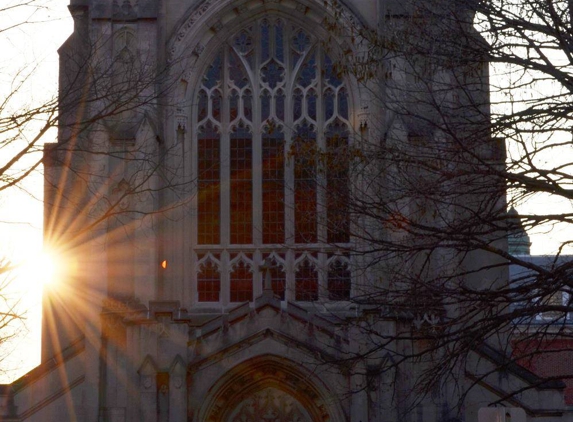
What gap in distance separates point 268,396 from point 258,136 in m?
6.33

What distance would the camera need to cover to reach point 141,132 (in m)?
28.0

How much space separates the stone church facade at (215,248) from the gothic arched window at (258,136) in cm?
3

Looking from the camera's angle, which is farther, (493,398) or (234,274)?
(234,274)

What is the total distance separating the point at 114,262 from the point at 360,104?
6463 mm

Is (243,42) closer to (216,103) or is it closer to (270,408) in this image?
(216,103)

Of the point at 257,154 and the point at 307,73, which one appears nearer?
the point at 257,154

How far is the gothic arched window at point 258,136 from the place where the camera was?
95.2 ft

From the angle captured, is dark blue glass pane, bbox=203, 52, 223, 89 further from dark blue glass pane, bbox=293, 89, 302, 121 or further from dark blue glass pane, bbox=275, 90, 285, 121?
dark blue glass pane, bbox=293, 89, 302, 121

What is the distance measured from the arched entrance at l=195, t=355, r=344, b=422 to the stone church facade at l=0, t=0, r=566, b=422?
0.10ft

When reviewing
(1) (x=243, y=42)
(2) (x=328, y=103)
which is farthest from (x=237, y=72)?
(2) (x=328, y=103)

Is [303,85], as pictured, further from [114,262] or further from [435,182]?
[435,182]

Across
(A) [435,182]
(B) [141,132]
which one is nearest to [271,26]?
(B) [141,132]

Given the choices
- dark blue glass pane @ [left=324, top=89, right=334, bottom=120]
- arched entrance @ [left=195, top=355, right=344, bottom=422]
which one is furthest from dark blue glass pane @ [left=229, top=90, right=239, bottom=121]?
arched entrance @ [left=195, top=355, right=344, bottom=422]

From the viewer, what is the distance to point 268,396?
26156mm
